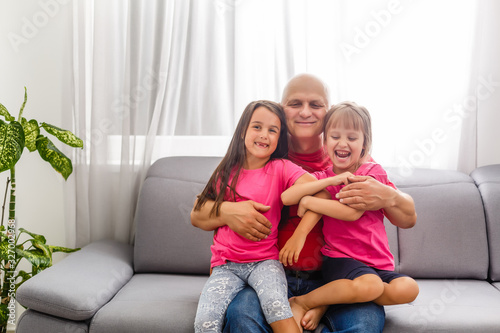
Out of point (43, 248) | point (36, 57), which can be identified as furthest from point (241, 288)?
point (36, 57)

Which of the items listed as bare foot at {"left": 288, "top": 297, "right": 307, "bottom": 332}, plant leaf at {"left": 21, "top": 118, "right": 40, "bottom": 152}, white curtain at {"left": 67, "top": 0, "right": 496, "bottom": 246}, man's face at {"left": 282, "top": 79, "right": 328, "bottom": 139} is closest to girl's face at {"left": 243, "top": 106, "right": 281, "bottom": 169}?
man's face at {"left": 282, "top": 79, "right": 328, "bottom": 139}

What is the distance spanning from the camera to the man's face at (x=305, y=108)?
1.96 m

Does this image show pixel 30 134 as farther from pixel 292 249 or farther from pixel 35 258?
pixel 292 249

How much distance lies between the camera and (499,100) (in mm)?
2551

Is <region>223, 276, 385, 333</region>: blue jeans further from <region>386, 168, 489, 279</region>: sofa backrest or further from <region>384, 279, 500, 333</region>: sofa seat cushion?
<region>386, 168, 489, 279</region>: sofa backrest

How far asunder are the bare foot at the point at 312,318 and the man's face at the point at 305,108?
0.66 metres

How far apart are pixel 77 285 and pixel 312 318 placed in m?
0.89

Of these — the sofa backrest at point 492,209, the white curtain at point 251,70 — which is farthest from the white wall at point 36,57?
the sofa backrest at point 492,209

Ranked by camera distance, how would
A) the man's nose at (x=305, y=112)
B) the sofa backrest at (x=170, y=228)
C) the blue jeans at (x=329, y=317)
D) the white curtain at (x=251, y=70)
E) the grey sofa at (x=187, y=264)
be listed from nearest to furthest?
the blue jeans at (x=329, y=317) < the grey sofa at (x=187, y=264) < the man's nose at (x=305, y=112) < the sofa backrest at (x=170, y=228) < the white curtain at (x=251, y=70)

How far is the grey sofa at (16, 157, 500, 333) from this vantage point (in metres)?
1.81

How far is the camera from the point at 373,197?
1714 mm

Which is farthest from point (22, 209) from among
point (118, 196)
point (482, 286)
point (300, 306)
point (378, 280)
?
point (482, 286)

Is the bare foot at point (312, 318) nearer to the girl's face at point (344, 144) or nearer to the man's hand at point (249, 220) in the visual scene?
the man's hand at point (249, 220)

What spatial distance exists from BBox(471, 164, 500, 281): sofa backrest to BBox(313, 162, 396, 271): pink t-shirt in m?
Result: 0.74
